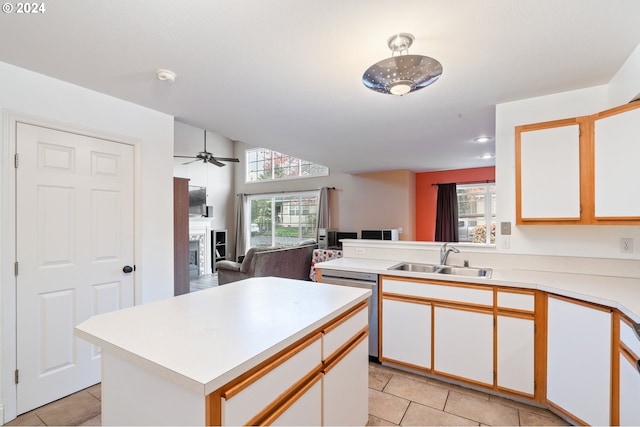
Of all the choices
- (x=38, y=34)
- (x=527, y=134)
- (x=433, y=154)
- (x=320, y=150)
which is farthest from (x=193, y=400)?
(x=433, y=154)

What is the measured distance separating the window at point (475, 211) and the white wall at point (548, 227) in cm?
383

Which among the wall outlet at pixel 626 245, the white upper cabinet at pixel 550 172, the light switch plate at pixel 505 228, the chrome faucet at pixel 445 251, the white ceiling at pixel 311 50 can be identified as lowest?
the chrome faucet at pixel 445 251

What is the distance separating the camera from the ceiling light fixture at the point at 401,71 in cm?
150

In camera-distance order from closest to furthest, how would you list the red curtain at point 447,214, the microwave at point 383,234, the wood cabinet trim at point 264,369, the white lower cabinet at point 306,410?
the wood cabinet trim at point 264,369 → the white lower cabinet at point 306,410 → the microwave at point 383,234 → the red curtain at point 447,214

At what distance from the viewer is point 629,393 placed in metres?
1.48

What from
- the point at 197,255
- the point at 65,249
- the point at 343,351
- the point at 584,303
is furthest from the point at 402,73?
the point at 197,255

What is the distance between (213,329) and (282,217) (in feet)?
23.3

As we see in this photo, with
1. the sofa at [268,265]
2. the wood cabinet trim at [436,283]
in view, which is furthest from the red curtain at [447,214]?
the wood cabinet trim at [436,283]

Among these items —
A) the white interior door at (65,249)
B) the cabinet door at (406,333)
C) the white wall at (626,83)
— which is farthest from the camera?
the cabinet door at (406,333)

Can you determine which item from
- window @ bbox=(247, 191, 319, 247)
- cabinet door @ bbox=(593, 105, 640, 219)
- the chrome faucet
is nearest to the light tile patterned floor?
the chrome faucet

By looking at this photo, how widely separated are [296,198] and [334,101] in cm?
546

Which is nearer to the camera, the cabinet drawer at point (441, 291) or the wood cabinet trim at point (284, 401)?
the wood cabinet trim at point (284, 401)

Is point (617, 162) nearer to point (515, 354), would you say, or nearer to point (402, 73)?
point (515, 354)

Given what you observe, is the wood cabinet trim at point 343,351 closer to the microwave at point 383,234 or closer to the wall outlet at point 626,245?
the wall outlet at point 626,245
